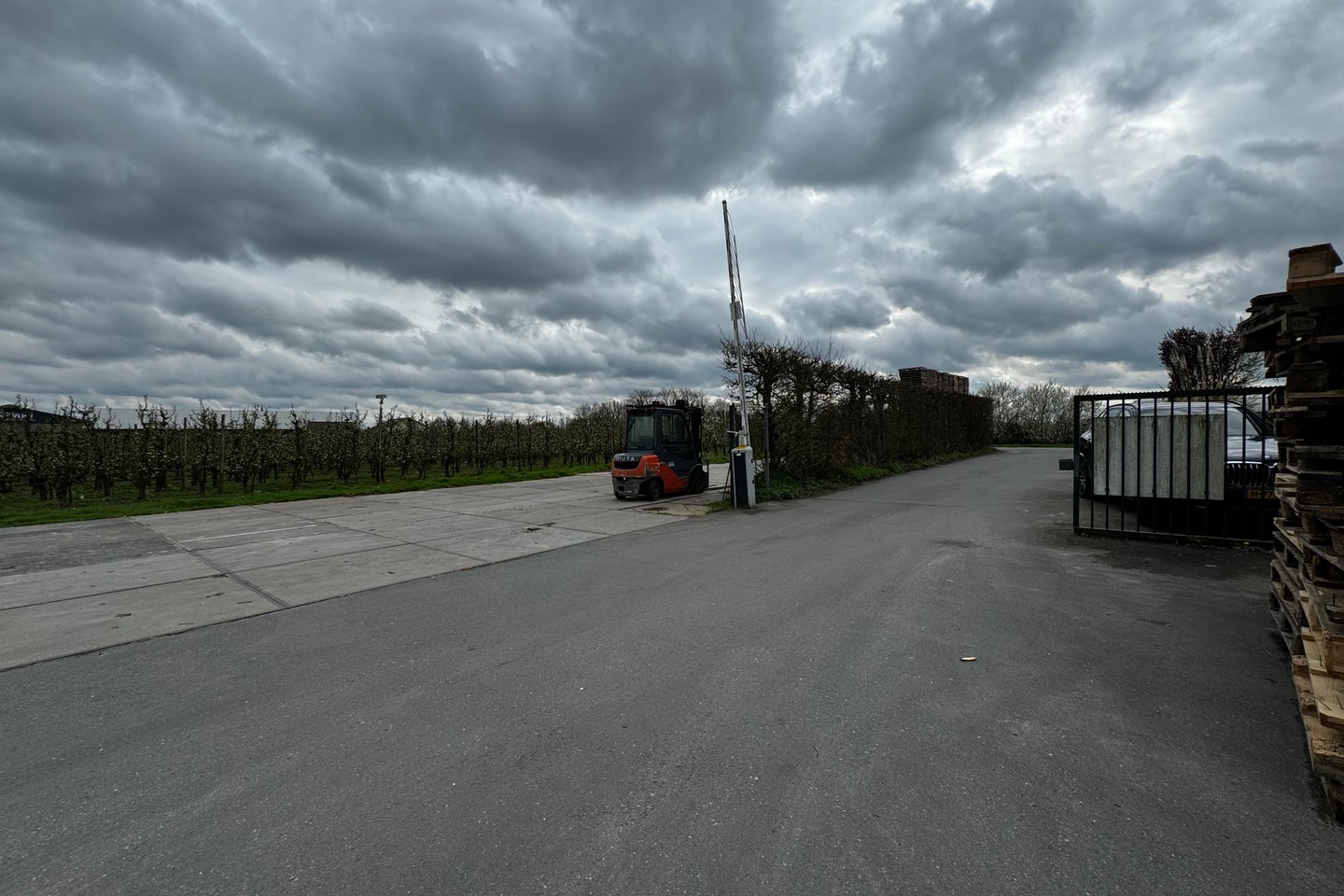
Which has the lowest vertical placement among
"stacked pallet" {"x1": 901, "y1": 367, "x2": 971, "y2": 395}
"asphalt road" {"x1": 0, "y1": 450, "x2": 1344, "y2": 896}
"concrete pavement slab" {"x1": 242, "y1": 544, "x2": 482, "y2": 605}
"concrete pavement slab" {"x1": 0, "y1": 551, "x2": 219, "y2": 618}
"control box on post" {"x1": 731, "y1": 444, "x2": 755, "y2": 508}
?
"concrete pavement slab" {"x1": 242, "y1": 544, "x2": 482, "y2": 605}

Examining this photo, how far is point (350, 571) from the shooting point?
274 inches

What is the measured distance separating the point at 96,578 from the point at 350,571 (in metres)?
2.88

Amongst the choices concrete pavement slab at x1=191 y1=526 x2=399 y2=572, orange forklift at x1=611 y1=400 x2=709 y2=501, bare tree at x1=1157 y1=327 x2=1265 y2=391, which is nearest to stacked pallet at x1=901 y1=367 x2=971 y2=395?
bare tree at x1=1157 y1=327 x2=1265 y2=391

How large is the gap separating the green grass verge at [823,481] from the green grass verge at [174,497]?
428 inches

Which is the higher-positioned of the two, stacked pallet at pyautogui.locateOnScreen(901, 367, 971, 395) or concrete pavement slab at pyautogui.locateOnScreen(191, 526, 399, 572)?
stacked pallet at pyautogui.locateOnScreen(901, 367, 971, 395)

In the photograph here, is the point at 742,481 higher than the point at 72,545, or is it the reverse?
the point at 742,481

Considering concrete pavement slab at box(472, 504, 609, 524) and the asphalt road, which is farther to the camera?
concrete pavement slab at box(472, 504, 609, 524)

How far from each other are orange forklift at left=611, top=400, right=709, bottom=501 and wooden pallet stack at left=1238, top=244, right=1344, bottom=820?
412 inches

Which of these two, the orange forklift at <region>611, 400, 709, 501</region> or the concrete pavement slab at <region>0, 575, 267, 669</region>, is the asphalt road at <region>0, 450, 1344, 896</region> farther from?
the orange forklift at <region>611, 400, 709, 501</region>

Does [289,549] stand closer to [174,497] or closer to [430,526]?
[430,526]

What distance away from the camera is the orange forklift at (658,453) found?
13328 mm

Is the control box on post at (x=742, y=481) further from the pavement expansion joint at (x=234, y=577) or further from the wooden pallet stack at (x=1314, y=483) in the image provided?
the wooden pallet stack at (x=1314, y=483)

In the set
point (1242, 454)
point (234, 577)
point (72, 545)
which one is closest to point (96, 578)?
point (234, 577)

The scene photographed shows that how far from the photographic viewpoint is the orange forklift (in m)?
13.3
